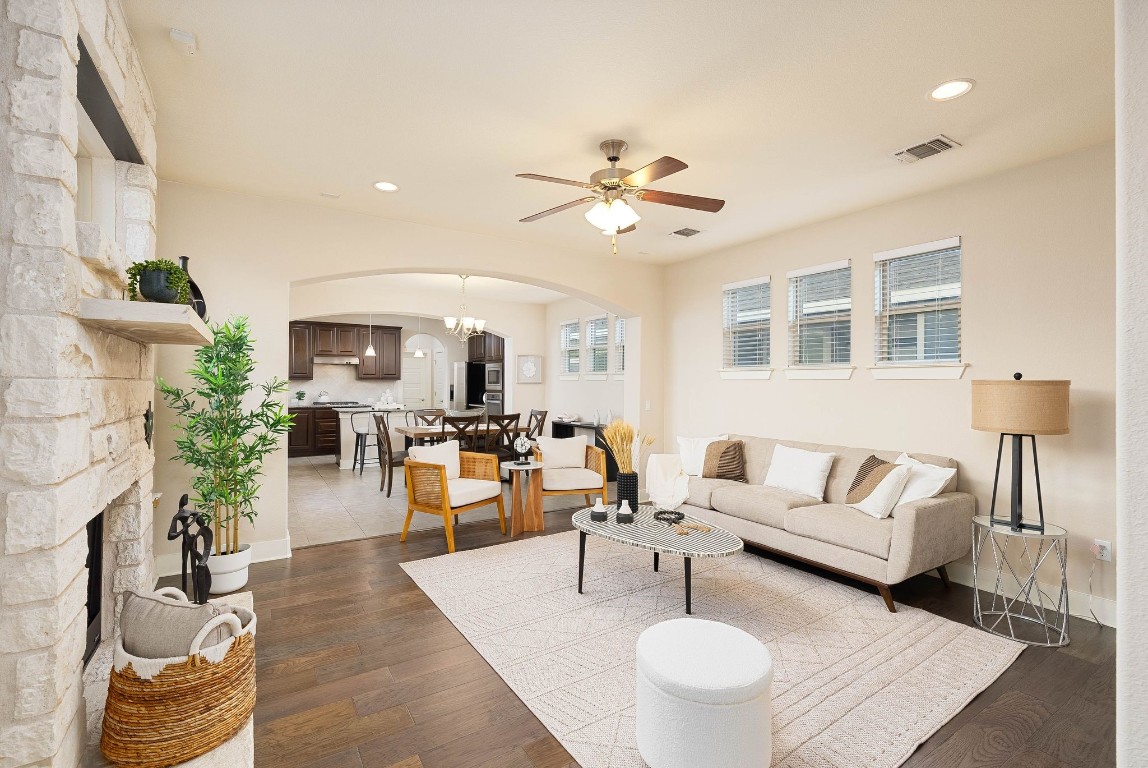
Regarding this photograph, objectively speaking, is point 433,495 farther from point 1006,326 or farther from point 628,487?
point 1006,326

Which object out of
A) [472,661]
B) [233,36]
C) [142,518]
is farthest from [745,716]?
[233,36]

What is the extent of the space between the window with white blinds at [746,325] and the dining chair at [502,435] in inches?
107

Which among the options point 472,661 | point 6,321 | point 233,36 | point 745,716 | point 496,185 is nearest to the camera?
point 6,321

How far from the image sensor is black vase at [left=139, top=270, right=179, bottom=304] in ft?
7.06

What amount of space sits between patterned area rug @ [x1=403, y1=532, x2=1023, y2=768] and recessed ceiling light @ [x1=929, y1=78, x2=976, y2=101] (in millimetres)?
2852

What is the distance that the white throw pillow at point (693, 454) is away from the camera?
199 inches

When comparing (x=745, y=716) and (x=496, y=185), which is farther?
(x=496, y=185)

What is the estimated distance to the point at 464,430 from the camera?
21.6 feet

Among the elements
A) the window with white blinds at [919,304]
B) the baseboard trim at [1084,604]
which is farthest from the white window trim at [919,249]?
the baseboard trim at [1084,604]

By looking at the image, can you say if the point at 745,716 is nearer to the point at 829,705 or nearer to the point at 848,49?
the point at 829,705

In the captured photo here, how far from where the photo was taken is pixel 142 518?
2.81m

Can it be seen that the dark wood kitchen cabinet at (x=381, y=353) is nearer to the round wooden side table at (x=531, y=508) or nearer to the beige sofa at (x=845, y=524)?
the round wooden side table at (x=531, y=508)

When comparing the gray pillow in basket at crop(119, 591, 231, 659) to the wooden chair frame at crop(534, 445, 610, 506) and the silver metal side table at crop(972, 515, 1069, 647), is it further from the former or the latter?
the silver metal side table at crop(972, 515, 1069, 647)

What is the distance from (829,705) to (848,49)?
287cm
